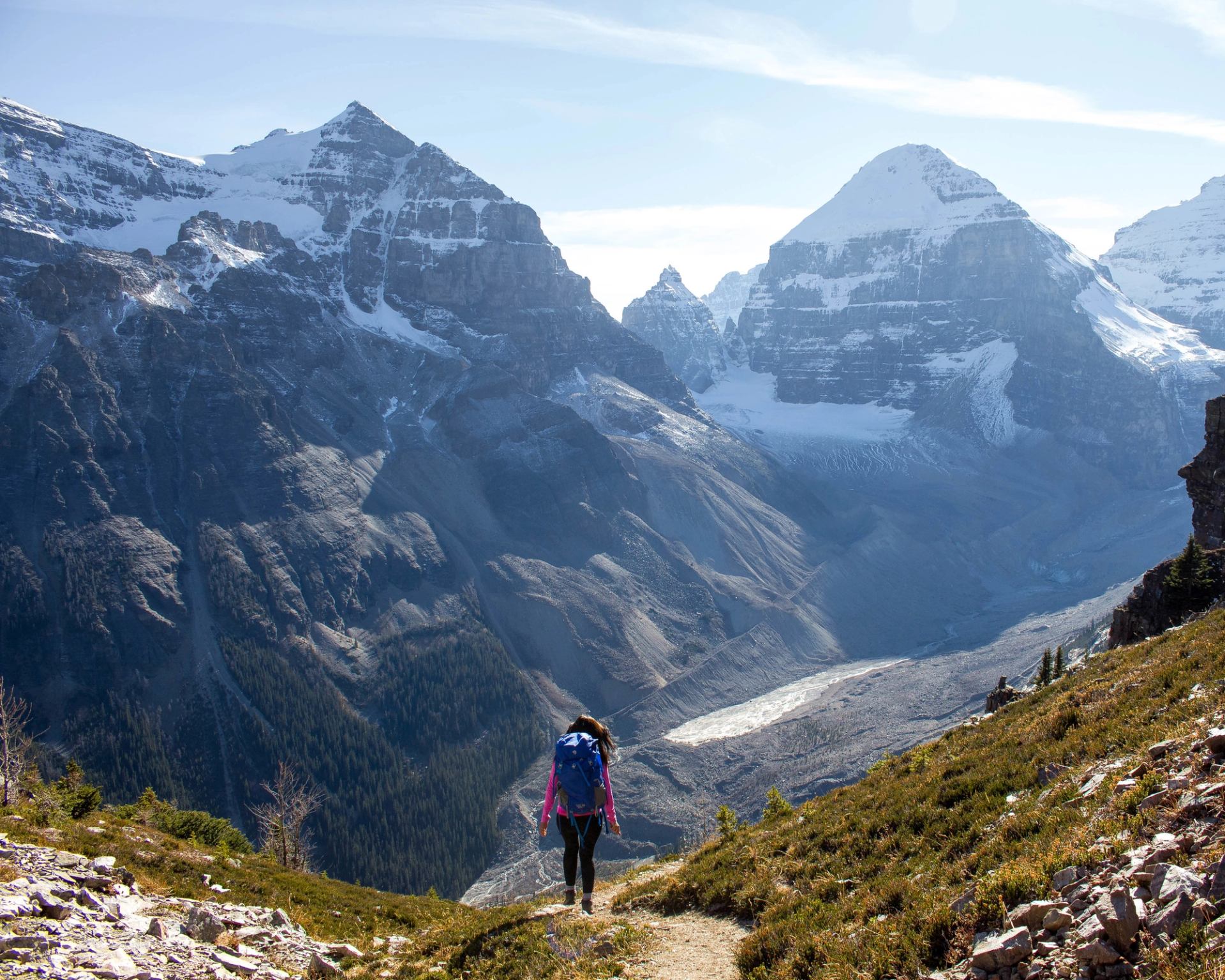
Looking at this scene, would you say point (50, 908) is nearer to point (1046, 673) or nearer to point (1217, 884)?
point (1217, 884)

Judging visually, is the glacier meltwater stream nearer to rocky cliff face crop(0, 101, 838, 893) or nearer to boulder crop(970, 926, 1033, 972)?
rocky cliff face crop(0, 101, 838, 893)

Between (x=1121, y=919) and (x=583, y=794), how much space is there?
389 inches

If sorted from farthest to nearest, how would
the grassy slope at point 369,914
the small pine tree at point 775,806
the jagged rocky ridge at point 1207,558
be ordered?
the jagged rocky ridge at point 1207,558 < the small pine tree at point 775,806 < the grassy slope at point 369,914

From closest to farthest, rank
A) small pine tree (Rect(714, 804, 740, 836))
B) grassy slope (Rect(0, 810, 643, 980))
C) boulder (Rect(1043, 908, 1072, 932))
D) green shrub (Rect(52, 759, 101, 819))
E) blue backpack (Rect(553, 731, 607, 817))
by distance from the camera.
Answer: boulder (Rect(1043, 908, 1072, 932)) → grassy slope (Rect(0, 810, 643, 980)) → blue backpack (Rect(553, 731, 607, 817)) → green shrub (Rect(52, 759, 101, 819)) → small pine tree (Rect(714, 804, 740, 836))

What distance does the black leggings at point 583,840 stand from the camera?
16.6m

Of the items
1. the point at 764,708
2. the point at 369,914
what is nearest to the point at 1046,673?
the point at 369,914

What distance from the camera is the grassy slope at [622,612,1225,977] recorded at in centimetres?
1067

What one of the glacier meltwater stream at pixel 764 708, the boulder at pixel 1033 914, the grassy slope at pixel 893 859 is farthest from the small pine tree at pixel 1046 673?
the glacier meltwater stream at pixel 764 708

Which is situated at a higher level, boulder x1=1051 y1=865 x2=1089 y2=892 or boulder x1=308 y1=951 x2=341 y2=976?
boulder x1=1051 y1=865 x2=1089 y2=892

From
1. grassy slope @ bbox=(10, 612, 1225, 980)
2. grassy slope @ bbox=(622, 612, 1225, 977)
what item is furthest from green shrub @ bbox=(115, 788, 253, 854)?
grassy slope @ bbox=(622, 612, 1225, 977)

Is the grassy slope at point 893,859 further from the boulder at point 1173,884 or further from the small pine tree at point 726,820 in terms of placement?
the small pine tree at point 726,820

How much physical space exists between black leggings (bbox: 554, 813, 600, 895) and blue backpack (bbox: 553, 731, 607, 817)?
29 cm

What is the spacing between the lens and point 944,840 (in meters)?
14.6

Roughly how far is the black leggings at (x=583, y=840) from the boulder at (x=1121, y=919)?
9.78 meters
